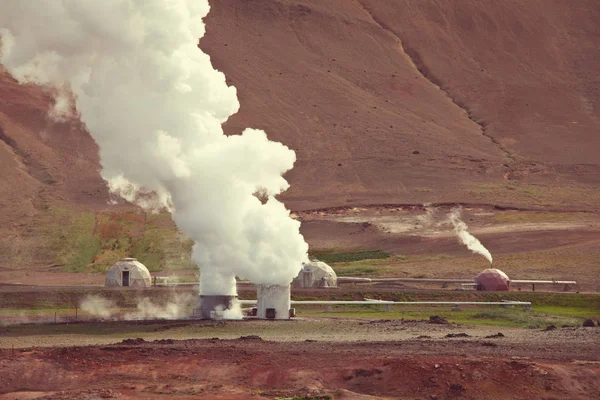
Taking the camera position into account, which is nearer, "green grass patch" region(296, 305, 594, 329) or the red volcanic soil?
the red volcanic soil

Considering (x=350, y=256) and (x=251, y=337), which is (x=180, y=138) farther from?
(x=350, y=256)

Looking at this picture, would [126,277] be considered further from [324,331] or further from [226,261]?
[324,331]

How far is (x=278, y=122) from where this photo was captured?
628 feet

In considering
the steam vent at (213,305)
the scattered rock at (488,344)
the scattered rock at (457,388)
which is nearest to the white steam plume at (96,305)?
the steam vent at (213,305)

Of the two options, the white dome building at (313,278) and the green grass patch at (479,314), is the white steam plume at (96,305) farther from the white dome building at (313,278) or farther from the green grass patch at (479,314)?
the white dome building at (313,278)

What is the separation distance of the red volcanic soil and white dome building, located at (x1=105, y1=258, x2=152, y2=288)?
45575 mm

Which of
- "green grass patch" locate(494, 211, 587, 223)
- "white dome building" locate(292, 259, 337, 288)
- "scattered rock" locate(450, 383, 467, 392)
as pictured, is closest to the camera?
"scattered rock" locate(450, 383, 467, 392)

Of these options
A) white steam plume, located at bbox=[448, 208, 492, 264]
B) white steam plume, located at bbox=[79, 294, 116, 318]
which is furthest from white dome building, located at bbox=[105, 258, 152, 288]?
white steam plume, located at bbox=[448, 208, 492, 264]

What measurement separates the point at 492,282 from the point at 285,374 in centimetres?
4782

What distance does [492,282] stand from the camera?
290 feet

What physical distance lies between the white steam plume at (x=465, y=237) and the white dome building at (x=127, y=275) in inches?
1223

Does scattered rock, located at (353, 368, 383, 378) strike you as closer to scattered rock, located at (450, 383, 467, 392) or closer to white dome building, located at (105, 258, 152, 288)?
scattered rock, located at (450, 383, 467, 392)

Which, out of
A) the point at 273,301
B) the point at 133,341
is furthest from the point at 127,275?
the point at 133,341

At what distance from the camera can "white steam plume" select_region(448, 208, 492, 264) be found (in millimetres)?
114100
